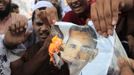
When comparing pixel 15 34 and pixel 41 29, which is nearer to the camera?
pixel 15 34

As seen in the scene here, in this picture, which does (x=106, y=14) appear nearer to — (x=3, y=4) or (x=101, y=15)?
(x=101, y=15)

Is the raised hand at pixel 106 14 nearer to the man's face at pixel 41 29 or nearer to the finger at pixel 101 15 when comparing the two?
the finger at pixel 101 15

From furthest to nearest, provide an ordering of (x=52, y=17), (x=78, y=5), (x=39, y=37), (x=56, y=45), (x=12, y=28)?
1. (x=39, y=37)
2. (x=78, y=5)
3. (x=12, y=28)
4. (x=52, y=17)
5. (x=56, y=45)

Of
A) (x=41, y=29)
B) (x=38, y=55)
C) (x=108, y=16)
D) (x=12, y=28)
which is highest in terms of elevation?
(x=108, y=16)

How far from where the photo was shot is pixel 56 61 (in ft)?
7.38

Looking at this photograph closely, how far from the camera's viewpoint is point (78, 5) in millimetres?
3168

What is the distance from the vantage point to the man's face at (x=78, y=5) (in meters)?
3.09

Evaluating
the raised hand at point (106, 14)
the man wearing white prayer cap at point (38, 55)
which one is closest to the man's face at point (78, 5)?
the man wearing white prayer cap at point (38, 55)

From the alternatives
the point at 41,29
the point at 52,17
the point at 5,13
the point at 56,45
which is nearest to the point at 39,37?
the point at 41,29

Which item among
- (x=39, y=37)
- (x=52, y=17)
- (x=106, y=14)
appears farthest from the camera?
(x=39, y=37)

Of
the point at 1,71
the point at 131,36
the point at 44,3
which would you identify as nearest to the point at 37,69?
the point at 1,71

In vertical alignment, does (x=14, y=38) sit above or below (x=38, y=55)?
above

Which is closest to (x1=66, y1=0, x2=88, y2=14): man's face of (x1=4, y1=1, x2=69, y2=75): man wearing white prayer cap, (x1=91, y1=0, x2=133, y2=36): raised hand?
(x1=4, y1=1, x2=69, y2=75): man wearing white prayer cap

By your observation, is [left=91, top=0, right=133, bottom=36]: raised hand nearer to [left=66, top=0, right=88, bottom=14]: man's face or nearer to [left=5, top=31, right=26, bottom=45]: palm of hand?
[left=66, top=0, right=88, bottom=14]: man's face
